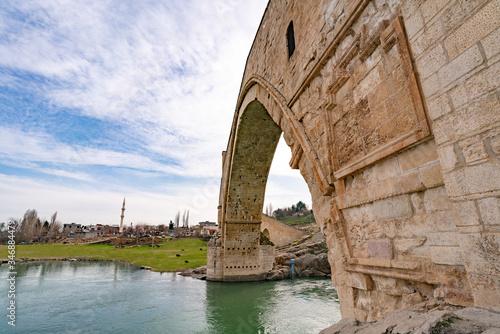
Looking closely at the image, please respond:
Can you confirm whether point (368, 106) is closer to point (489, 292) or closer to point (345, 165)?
point (345, 165)

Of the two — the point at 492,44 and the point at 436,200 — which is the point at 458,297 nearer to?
the point at 436,200

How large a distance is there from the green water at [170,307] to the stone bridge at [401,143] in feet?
17.5

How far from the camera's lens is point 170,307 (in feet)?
29.3

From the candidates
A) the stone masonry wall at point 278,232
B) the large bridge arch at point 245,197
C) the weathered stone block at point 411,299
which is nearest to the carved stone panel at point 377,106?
the weathered stone block at point 411,299

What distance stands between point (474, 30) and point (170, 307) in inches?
413

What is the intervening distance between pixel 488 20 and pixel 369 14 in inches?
54.4

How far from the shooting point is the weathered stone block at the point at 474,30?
143 centimetres

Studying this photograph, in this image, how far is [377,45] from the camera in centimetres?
248

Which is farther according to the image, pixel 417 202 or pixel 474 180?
pixel 417 202

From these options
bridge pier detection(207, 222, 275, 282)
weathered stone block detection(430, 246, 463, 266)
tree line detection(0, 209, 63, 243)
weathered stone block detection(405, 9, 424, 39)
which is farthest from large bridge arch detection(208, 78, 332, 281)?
tree line detection(0, 209, 63, 243)

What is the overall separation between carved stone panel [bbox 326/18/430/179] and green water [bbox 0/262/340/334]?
5.99m

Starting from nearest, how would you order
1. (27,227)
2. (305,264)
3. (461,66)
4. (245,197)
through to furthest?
(461,66), (245,197), (305,264), (27,227)

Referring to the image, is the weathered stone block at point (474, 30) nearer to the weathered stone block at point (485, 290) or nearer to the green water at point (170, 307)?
the weathered stone block at point (485, 290)

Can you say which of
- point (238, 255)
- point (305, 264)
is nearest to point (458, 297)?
point (238, 255)
